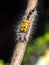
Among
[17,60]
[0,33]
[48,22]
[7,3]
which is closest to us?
[17,60]

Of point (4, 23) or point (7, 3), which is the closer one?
point (7, 3)

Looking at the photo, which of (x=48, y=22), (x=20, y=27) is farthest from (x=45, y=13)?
(x=20, y=27)

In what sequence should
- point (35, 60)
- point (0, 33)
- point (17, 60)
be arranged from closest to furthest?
point (17, 60)
point (35, 60)
point (0, 33)

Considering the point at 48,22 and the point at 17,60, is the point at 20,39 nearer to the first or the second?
the point at 17,60

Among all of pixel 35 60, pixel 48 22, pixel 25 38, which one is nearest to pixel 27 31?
pixel 25 38

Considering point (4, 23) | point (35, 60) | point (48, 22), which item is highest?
point (48, 22)

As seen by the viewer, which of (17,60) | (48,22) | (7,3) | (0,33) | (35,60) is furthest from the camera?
(48,22)

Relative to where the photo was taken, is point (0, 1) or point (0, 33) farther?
point (0, 33)

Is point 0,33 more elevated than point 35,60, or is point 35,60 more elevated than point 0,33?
point 0,33

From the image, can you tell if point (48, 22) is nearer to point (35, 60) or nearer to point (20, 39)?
point (35, 60)
